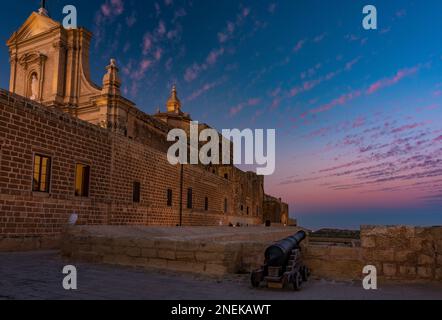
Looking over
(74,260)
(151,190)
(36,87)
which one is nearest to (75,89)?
(36,87)

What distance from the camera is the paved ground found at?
4.78m

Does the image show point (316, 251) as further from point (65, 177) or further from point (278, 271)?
point (65, 177)

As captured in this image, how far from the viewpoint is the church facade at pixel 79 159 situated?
11516mm

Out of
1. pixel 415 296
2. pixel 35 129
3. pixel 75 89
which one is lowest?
pixel 415 296

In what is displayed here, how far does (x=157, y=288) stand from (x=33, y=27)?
Answer: 29202 mm

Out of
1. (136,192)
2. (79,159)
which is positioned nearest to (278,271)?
(79,159)

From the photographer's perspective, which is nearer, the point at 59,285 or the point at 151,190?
the point at 59,285

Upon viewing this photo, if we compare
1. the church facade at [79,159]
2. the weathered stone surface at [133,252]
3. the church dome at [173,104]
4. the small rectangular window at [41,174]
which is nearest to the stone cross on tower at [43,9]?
the church facade at [79,159]

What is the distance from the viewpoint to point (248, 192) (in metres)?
40.5

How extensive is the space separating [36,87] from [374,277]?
27872mm

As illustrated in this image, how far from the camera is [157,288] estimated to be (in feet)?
17.3

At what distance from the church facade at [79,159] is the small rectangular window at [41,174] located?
34 mm

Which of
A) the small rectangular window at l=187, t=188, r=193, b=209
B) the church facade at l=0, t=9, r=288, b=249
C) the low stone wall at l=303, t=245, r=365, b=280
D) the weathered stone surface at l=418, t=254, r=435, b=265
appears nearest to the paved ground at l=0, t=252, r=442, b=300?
the weathered stone surface at l=418, t=254, r=435, b=265
